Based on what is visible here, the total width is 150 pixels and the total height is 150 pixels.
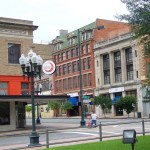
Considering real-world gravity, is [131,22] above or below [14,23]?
below

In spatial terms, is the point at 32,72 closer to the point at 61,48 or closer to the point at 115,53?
the point at 115,53

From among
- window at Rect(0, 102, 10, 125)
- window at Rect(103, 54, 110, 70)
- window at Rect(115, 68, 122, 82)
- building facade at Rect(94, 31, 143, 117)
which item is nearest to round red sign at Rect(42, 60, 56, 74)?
window at Rect(0, 102, 10, 125)

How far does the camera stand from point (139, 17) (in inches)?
530

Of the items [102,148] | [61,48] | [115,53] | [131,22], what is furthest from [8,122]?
[61,48]

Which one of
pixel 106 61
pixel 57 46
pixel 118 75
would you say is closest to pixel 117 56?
pixel 118 75

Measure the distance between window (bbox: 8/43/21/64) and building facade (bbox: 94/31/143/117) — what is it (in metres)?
29.8

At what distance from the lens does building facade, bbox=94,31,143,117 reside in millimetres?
68312

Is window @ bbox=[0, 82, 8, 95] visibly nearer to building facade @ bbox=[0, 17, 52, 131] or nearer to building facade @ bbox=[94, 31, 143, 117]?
building facade @ bbox=[0, 17, 52, 131]

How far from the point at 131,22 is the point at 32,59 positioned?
30.2ft

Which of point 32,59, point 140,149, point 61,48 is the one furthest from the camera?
point 61,48

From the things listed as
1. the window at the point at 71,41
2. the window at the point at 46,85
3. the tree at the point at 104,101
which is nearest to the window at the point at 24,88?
the tree at the point at 104,101

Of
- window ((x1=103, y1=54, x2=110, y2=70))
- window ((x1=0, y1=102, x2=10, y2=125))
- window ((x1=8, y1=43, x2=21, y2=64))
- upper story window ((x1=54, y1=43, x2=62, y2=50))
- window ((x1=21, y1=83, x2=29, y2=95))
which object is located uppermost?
upper story window ((x1=54, y1=43, x2=62, y2=50))

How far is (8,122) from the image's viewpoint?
38000 mm

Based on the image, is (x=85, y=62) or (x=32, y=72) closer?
(x=32, y=72)
